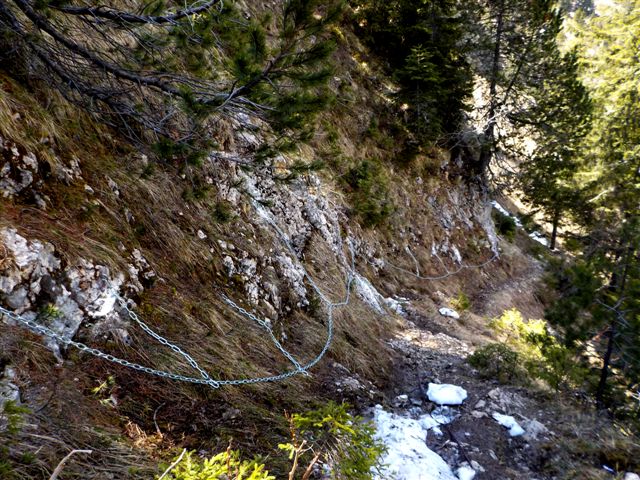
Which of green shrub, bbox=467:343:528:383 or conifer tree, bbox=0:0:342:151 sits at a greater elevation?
conifer tree, bbox=0:0:342:151

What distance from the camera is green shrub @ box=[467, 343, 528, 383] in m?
5.85

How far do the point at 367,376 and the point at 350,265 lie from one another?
11.0 ft

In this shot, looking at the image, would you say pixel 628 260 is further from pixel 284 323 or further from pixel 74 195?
pixel 74 195

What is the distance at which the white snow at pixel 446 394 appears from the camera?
5004mm

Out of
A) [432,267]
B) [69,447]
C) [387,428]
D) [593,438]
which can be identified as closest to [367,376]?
[387,428]

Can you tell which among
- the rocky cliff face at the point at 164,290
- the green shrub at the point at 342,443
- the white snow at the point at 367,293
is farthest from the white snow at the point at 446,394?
the white snow at the point at 367,293

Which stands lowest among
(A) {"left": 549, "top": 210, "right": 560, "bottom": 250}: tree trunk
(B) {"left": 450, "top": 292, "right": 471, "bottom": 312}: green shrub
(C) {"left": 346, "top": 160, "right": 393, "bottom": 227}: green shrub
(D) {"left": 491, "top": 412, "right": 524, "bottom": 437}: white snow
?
(B) {"left": 450, "top": 292, "right": 471, "bottom": 312}: green shrub

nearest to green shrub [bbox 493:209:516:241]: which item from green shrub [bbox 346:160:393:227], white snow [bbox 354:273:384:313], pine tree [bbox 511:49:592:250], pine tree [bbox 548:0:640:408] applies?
pine tree [bbox 511:49:592:250]

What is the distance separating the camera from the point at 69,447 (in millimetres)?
2104

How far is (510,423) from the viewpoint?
4641mm

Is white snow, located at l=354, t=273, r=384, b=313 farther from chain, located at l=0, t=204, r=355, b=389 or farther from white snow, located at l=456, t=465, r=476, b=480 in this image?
white snow, located at l=456, t=465, r=476, b=480

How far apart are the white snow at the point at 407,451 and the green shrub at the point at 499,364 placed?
1.94 meters

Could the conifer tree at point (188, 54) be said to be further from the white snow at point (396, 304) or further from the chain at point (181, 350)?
the white snow at point (396, 304)

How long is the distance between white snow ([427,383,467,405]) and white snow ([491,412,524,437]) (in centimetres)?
45
